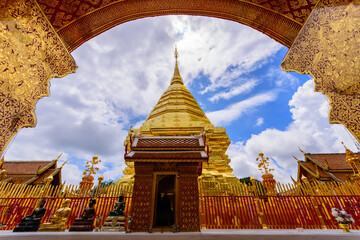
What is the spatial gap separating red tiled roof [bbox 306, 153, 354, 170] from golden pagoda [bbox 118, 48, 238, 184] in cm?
801

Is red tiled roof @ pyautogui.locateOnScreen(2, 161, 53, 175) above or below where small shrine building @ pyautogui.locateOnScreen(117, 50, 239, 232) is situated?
above

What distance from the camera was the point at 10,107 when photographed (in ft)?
12.9

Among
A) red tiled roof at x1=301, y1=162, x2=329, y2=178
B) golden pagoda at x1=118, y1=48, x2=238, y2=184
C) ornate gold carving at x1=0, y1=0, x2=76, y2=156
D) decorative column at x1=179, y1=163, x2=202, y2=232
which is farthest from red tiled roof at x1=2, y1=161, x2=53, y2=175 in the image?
red tiled roof at x1=301, y1=162, x2=329, y2=178

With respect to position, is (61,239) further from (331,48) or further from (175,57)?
(175,57)

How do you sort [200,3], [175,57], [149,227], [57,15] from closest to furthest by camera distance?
[149,227]
[57,15]
[200,3]
[175,57]

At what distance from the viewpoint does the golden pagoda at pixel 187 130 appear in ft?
25.8

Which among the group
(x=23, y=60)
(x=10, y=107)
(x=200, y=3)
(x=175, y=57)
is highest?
(x=175, y=57)

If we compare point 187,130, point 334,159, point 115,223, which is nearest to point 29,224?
point 115,223

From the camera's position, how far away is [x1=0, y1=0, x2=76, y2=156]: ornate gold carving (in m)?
3.78

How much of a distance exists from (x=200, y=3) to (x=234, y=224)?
22.8ft

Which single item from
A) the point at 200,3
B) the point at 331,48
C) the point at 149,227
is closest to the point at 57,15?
the point at 200,3

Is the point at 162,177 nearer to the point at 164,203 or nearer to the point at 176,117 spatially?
the point at 164,203

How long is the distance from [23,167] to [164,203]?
12.5 m

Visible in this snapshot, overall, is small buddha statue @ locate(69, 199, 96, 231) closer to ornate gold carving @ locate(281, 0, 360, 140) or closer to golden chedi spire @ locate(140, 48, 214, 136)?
golden chedi spire @ locate(140, 48, 214, 136)
